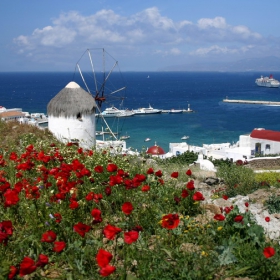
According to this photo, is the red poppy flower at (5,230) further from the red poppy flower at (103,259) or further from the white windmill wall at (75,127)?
the white windmill wall at (75,127)

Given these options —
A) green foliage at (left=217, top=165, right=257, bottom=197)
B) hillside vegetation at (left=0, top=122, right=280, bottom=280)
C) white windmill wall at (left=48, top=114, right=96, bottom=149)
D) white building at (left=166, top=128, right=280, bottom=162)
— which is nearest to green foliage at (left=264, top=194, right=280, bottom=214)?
green foliage at (left=217, top=165, right=257, bottom=197)

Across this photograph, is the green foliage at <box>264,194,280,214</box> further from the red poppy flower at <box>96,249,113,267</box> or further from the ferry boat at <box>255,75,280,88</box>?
the ferry boat at <box>255,75,280,88</box>

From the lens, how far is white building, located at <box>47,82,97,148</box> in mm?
11844

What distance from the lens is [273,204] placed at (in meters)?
6.62

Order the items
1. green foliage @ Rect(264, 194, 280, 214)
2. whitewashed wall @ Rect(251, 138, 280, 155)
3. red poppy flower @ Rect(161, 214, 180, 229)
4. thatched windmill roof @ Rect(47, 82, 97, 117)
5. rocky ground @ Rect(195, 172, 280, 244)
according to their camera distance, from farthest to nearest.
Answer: whitewashed wall @ Rect(251, 138, 280, 155), thatched windmill roof @ Rect(47, 82, 97, 117), green foliage @ Rect(264, 194, 280, 214), rocky ground @ Rect(195, 172, 280, 244), red poppy flower @ Rect(161, 214, 180, 229)

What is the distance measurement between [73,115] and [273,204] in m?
6.91

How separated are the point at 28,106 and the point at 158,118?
27945 millimetres

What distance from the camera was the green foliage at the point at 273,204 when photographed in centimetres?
639

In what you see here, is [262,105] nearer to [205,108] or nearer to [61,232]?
[205,108]

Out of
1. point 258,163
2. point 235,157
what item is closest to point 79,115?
point 258,163

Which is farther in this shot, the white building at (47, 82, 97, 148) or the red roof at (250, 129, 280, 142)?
the red roof at (250, 129, 280, 142)

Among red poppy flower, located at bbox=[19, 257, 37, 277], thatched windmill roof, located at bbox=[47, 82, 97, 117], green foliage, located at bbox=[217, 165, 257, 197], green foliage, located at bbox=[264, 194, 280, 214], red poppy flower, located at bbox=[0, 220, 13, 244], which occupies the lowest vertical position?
Answer: green foliage, located at bbox=[217, 165, 257, 197]

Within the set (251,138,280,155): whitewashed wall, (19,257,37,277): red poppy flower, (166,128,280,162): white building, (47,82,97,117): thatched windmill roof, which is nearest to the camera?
(19,257,37,277): red poppy flower

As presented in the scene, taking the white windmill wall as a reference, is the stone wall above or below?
below
